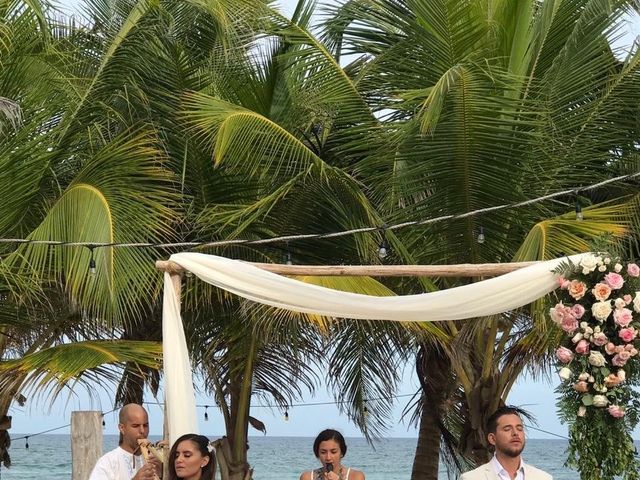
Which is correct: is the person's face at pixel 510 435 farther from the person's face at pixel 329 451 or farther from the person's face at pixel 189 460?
the person's face at pixel 189 460

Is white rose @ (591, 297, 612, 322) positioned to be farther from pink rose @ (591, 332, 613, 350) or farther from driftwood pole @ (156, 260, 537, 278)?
driftwood pole @ (156, 260, 537, 278)

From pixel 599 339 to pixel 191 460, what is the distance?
2585 millimetres

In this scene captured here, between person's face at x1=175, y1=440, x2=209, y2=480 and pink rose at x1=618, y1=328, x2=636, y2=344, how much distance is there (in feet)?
8.60

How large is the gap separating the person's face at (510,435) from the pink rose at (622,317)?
961 mm

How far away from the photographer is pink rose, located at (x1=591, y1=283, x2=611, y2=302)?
746 cm

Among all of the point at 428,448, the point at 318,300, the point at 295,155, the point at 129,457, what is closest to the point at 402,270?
the point at 318,300

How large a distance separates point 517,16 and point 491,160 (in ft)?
5.35

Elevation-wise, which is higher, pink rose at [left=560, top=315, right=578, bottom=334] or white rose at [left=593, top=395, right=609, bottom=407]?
pink rose at [left=560, top=315, right=578, bottom=334]

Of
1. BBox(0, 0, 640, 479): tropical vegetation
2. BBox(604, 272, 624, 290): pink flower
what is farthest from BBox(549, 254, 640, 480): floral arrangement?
BBox(0, 0, 640, 479): tropical vegetation

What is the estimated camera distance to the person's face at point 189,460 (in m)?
6.61

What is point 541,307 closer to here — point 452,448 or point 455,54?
point 455,54

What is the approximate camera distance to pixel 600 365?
7414mm

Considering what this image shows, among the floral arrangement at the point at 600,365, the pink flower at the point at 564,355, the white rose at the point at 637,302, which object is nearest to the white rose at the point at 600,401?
the floral arrangement at the point at 600,365

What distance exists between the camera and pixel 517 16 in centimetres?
1141
